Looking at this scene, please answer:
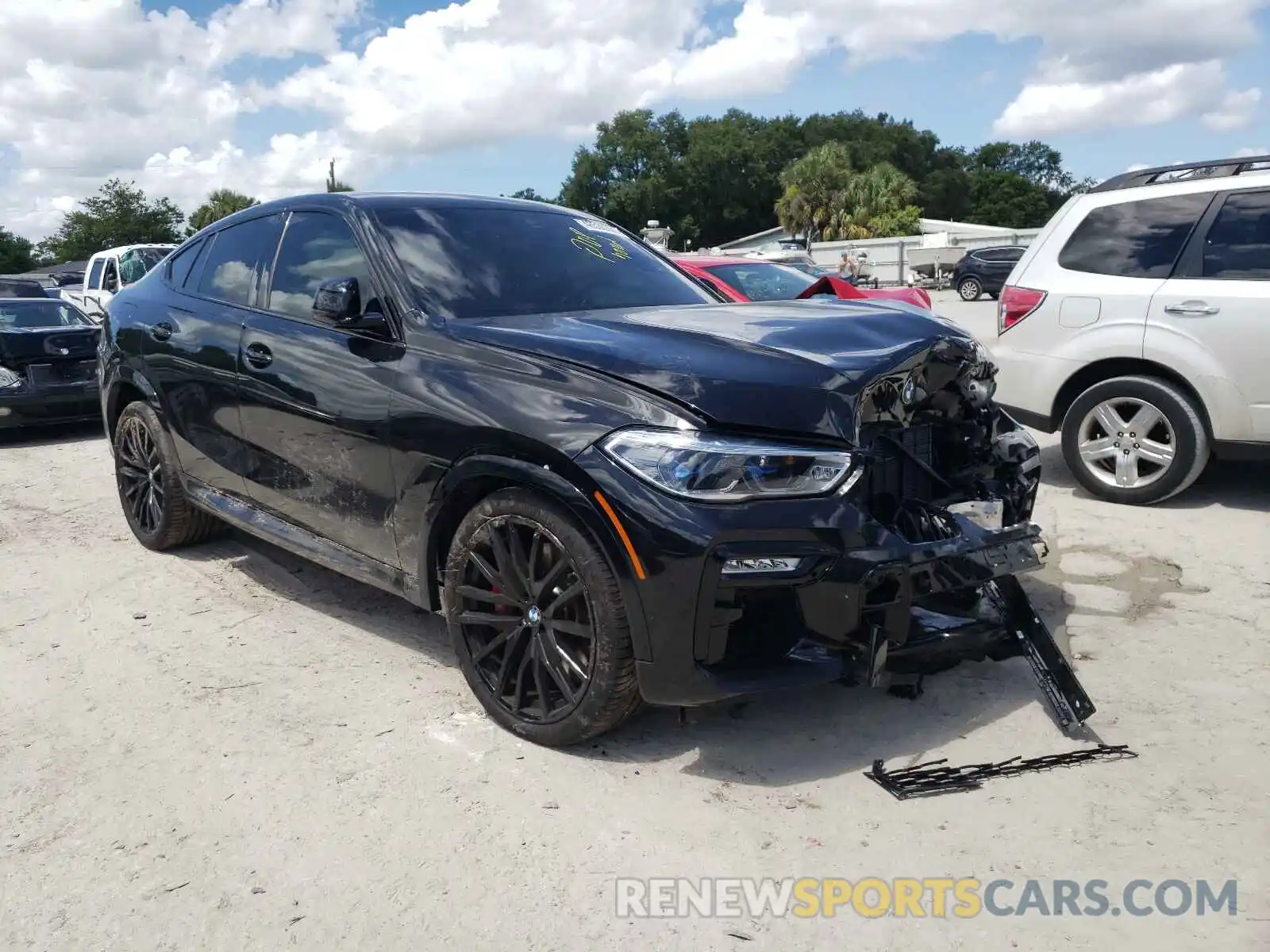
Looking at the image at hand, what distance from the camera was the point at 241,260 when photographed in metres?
4.81

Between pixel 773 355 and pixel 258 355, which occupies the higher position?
pixel 773 355

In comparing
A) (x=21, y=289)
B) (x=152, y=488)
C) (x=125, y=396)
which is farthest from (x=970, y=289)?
(x=152, y=488)

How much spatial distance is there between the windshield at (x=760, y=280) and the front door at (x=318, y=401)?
7401 millimetres

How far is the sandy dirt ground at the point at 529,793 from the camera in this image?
2570mm

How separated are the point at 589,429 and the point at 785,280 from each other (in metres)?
9.14

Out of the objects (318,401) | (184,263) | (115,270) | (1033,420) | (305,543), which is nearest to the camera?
(318,401)

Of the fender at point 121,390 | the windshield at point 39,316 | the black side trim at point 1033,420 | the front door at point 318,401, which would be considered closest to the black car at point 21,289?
the windshield at point 39,316

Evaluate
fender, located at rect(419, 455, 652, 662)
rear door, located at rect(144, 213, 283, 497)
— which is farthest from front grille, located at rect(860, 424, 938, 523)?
rear door, located at rect(144, 213, 283, 497)

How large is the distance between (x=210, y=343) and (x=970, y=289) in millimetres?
27736

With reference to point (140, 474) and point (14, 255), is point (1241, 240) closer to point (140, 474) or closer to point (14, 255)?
point (140, 474)

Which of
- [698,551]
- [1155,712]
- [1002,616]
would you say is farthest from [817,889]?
[1155,712]

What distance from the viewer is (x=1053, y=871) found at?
269 centimetres

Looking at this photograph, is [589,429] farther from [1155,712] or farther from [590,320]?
[1155,712]

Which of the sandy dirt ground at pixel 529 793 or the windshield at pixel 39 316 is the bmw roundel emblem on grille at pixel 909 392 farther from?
the windshield at pixel 39 316
